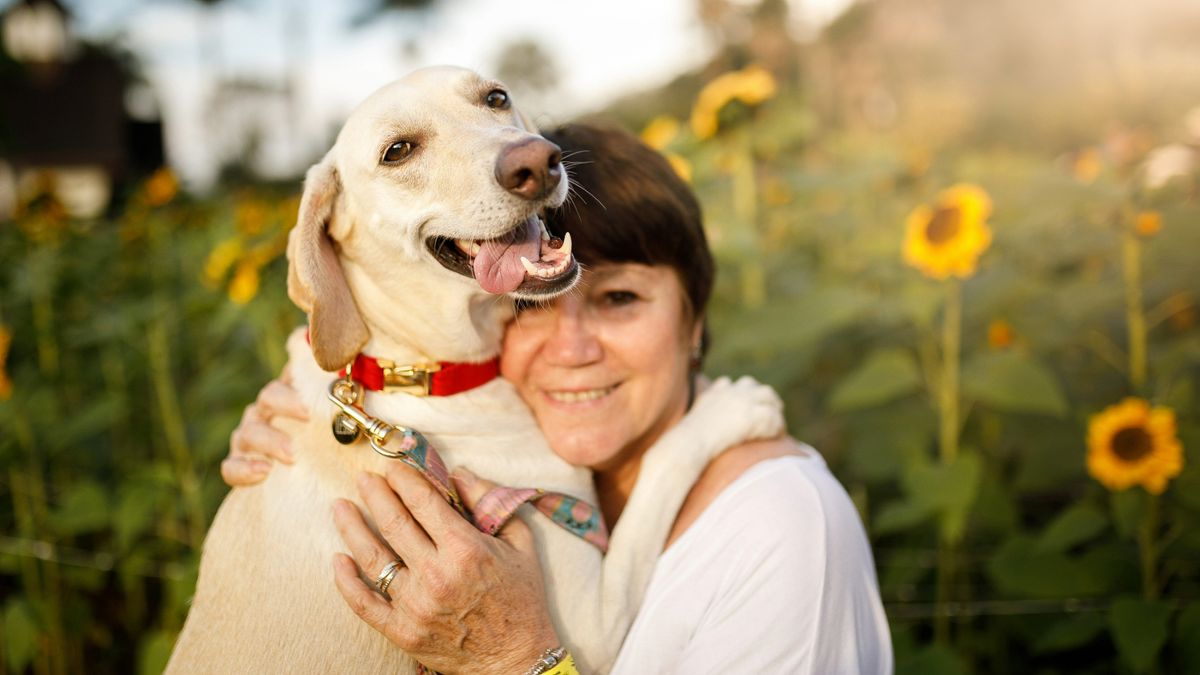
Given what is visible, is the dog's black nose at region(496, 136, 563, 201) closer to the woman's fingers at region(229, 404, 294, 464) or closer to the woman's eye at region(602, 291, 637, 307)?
the woman's eye at region(602, 291, 637, 307)

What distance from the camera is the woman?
1.64 m

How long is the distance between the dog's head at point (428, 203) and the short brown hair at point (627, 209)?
10 cm

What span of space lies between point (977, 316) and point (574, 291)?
1.90m

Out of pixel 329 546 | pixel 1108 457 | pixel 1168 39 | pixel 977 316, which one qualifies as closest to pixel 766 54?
pixel 977 316

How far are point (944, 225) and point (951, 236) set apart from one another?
67mm

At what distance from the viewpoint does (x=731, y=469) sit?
1.95 m

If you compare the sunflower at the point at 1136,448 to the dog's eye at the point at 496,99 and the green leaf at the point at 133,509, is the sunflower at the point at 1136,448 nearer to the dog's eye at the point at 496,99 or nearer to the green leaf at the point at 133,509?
the dog's eye at the point at 496,99

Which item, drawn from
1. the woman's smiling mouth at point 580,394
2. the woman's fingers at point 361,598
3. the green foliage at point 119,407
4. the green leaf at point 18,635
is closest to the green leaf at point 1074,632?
the woman's smiling mouth at point 580,394

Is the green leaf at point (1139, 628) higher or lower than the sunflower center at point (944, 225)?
lower

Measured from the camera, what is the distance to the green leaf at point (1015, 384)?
2.24m

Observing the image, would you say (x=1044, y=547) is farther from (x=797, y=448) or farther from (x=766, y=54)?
(x=766, y=54)

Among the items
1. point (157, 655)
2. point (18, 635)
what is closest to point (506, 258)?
point (157, 655)

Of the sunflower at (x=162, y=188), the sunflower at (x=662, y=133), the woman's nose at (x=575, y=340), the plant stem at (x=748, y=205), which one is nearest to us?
the woman's nose at (x=575, y=340)

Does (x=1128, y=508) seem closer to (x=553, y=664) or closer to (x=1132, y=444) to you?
(x=1132, y=444)
